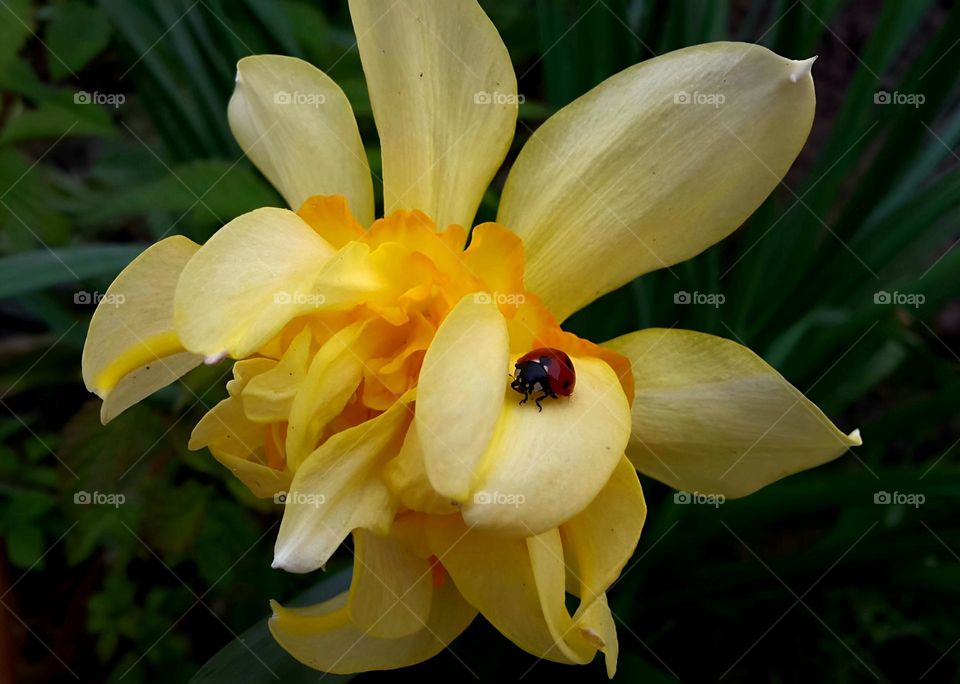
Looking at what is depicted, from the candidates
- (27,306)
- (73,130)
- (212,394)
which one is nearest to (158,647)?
(212,394)

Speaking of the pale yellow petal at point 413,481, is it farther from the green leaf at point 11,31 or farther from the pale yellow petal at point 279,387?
the green leaf at point 11,31

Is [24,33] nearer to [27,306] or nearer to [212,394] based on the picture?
[27,306]

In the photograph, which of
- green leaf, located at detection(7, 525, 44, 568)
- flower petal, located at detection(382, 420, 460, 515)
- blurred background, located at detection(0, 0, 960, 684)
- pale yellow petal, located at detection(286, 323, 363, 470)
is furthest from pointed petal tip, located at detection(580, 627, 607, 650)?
green leaf, located at detection(7, 525, 44, 568)
